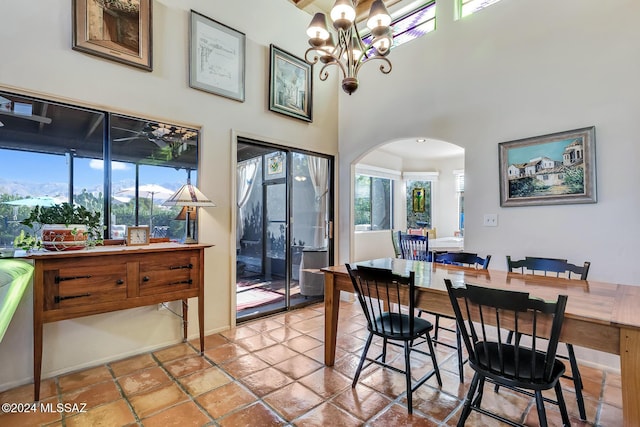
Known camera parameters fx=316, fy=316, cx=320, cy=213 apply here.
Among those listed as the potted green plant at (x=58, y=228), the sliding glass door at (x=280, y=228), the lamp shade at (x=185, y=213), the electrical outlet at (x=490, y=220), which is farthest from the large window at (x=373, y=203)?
the potted green plant at (x=58, y=228)

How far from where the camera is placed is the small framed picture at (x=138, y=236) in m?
2.64

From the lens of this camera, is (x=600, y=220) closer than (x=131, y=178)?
Yes

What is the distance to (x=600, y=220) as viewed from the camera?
2506 millimetres

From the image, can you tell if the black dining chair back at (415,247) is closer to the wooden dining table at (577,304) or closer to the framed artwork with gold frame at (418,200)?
the wooden dining table at (577,304)

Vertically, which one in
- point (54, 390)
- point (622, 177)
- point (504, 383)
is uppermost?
point (622, 177)

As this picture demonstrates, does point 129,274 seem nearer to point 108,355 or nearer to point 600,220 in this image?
point 108,355

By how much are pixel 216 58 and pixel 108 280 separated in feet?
7.60

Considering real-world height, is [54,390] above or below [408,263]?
below

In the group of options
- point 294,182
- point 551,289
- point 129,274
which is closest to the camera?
point 551,289

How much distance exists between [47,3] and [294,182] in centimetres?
272

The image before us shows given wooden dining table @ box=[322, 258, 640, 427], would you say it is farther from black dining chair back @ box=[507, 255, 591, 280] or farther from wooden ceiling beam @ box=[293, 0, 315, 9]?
wooden ceiling beam @ box=[293, 0, 315, 9]

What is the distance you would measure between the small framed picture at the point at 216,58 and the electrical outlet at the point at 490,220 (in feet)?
9.29

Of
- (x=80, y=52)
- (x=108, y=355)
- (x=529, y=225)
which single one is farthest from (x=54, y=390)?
(x=529, y=225)

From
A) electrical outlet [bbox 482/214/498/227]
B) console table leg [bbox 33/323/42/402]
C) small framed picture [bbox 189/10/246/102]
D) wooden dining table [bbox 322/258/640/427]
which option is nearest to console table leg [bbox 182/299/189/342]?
console table leg [bbox 33/323/42/402]
